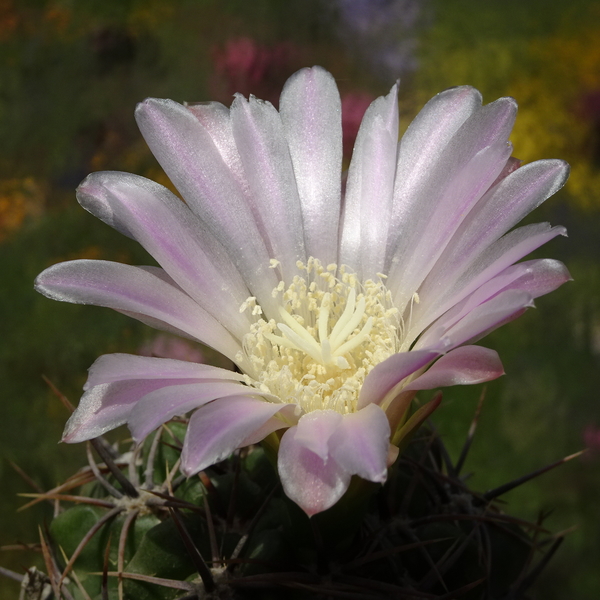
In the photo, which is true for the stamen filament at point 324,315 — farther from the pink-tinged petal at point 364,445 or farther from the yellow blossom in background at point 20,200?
the yellow blossom in background at point 20,200

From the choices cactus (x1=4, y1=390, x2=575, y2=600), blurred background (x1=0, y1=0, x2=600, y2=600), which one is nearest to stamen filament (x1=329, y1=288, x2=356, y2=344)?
cactus (x1=4, y1=390, x2=575, y2=600)

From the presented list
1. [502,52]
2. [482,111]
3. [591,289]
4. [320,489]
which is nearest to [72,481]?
[320,489]

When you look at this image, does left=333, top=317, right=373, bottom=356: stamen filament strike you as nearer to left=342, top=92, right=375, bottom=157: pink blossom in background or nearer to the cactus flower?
the cactus flower

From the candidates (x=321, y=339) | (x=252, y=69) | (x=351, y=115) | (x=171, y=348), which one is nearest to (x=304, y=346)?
(x=321, y=339)

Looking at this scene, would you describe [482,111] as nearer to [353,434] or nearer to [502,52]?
[353,434]

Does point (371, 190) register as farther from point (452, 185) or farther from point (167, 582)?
point (167, 582)

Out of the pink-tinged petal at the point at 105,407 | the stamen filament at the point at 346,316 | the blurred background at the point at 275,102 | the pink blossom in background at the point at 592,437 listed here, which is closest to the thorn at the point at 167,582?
the pink-tinged petal at the point at 105,407
